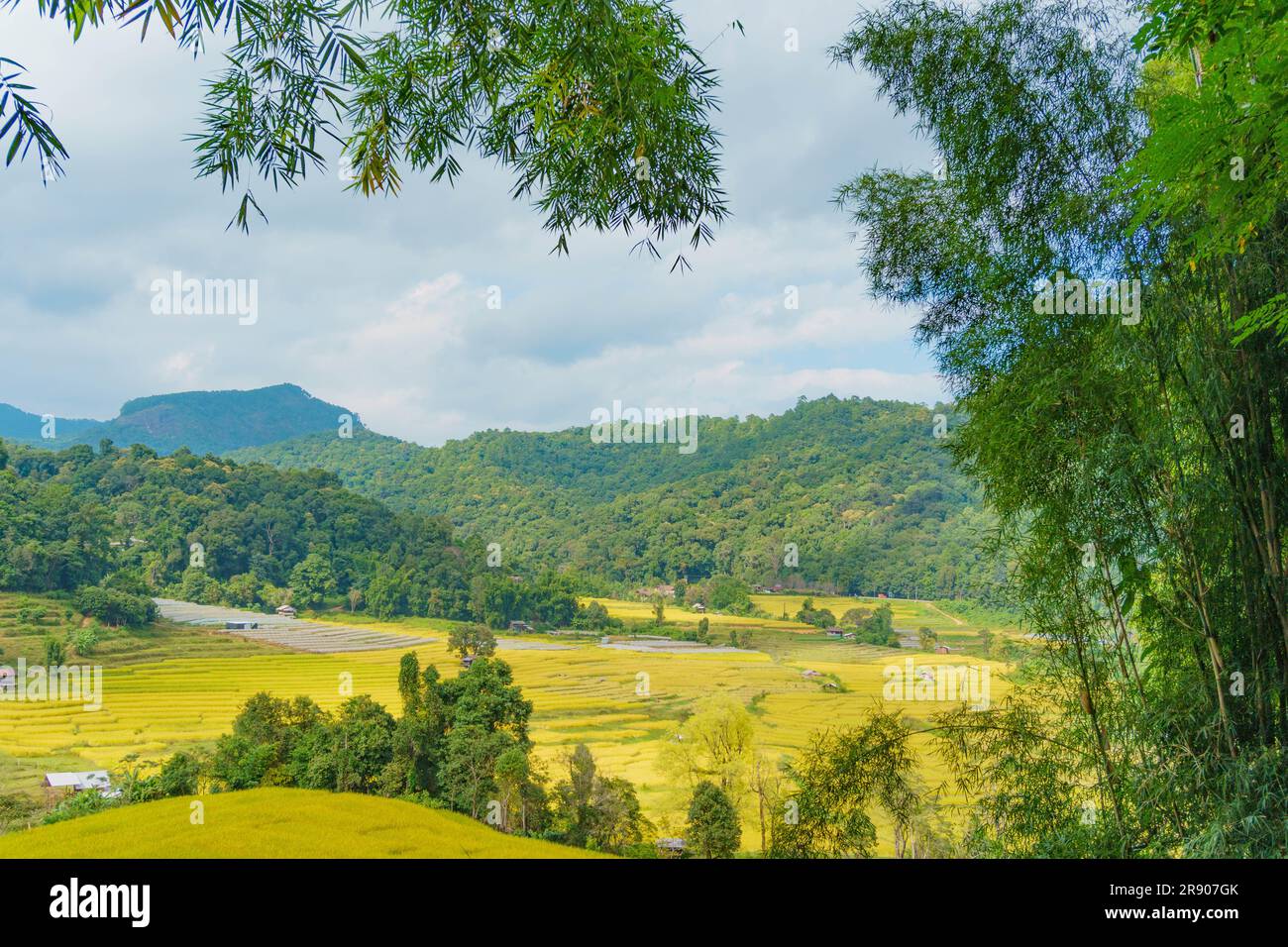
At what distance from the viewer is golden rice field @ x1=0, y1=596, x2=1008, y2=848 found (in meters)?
5.43

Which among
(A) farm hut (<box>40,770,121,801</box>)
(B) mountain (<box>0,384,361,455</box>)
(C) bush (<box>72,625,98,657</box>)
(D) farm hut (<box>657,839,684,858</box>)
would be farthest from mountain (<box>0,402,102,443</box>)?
(D) farm hut (<box>657,839,684,858</box>)

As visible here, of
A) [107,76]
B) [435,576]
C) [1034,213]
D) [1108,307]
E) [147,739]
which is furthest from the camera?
[435,576]

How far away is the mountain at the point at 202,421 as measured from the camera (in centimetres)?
643

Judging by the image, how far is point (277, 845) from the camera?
15.1ft

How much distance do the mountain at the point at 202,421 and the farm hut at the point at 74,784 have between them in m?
2.53

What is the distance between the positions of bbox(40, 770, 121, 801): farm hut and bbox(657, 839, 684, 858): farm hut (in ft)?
12.2

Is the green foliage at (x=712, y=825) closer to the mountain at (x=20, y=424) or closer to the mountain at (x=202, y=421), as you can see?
the mountain at (x=202, y=421)

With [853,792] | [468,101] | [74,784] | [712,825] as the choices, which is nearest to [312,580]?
[74,784]

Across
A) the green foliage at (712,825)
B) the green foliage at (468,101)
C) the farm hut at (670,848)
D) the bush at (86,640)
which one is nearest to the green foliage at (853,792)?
the green foliage at (712,825)

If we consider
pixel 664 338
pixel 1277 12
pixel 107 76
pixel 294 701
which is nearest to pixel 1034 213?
pixel 1277 12

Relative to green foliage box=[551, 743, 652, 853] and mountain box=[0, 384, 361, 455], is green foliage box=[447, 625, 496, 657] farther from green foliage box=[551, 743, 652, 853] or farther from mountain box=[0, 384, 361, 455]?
mountain box=[0, 384, 361, 455]

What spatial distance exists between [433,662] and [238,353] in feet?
8.77
